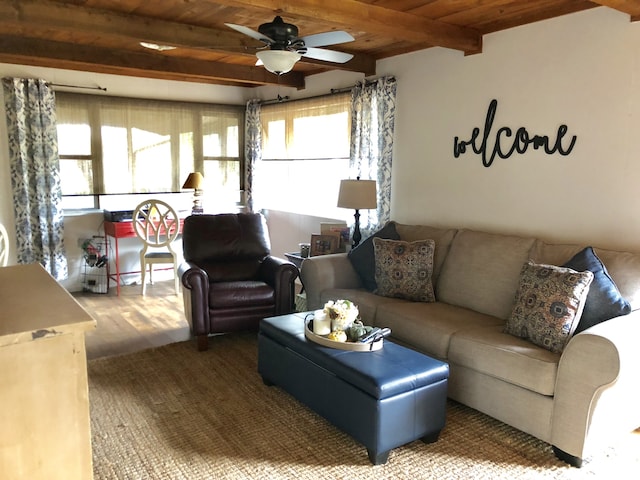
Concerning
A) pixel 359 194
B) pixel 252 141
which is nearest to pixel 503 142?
pixel 359 194

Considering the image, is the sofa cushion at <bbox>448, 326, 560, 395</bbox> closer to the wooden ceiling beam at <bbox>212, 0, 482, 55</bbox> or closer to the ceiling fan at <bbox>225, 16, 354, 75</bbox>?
the ceiling fan at <bbox>225, 16, 354, 75</bbox>

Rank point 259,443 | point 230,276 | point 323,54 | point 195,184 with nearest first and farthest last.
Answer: point 259,443 → point 323,54 → point 230,276 → point 195,184

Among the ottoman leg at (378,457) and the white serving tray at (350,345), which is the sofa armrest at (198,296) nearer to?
the white serving tray at (350,345)

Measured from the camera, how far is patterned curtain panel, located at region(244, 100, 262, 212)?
623 cm

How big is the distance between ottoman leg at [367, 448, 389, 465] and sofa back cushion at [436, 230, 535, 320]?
1235 millimetres

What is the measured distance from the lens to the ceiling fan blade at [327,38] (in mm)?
2863

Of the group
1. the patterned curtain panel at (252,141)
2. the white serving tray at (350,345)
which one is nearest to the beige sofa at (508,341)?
the white serving tray at (350,345)

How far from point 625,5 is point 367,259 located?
7.19 ft

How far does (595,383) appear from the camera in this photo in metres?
2.28

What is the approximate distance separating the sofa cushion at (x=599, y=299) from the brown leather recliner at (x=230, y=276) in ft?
6.74

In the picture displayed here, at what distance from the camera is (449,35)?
11.6 ft

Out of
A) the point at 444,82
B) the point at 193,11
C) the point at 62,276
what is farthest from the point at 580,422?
the point at 62,276

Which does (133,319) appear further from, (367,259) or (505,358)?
(505,358)

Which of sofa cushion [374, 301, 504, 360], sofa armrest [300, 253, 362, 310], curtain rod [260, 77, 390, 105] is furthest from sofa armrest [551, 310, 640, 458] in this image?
curtain rod [260, 77, 390, 105]
